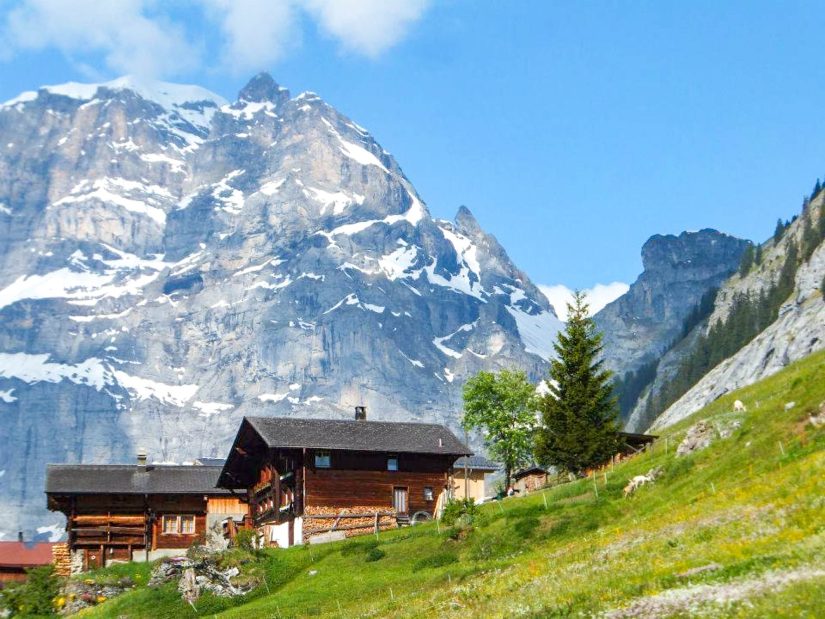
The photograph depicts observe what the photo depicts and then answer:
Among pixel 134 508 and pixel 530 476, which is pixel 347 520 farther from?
pixel 530 476

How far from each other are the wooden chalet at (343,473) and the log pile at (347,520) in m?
0.06

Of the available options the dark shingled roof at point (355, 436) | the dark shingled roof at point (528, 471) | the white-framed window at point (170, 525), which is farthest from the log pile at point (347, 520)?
the dark shingled roof at point (528, 471)

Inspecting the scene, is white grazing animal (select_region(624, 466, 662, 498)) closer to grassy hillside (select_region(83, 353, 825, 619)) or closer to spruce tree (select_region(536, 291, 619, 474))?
grassy hillside (select_region(83, 353, 825, 619))

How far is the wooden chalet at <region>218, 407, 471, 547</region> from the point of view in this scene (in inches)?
2586

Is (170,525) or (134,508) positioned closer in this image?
(134,508)

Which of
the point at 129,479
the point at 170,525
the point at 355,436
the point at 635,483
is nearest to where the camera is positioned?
the point at 635,483

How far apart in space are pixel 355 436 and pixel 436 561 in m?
26.6

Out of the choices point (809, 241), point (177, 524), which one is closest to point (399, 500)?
point (177, 524)

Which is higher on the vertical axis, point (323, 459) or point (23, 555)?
point (323, 459)

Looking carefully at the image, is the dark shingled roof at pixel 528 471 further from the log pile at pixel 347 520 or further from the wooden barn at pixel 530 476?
the log pile at pixel 347 520

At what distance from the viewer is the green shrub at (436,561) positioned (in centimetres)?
4316

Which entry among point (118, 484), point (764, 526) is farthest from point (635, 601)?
point (118, 484)

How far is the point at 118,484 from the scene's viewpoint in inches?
3132

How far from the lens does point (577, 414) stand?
64.3 metres
